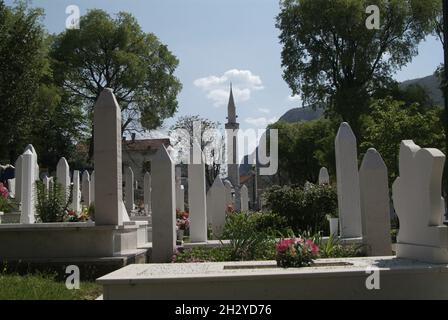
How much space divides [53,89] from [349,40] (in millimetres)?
22630

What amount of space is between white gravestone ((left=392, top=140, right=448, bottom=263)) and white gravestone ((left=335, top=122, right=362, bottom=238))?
492 centimetres

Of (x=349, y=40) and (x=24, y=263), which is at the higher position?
(x=349, y=40)

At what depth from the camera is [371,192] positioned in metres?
11.5

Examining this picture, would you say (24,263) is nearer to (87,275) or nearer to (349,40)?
(87,275)

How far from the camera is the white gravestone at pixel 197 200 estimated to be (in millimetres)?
13250

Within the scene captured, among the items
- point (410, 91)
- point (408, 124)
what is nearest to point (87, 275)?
point (408, 124)

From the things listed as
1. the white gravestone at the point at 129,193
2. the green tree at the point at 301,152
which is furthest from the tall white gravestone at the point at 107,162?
the green tree at the point at 301,152

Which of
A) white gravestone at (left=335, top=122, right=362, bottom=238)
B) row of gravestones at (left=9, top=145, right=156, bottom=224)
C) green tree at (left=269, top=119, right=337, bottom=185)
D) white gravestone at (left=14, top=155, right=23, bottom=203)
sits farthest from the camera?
green tree at (left=269, top=119, right=337, bottom=185)

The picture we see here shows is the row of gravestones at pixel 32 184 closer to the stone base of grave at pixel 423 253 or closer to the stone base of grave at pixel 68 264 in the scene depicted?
the stone base of grave at pixel 68 264

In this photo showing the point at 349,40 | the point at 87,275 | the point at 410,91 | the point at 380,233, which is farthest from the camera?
the point at 410,91

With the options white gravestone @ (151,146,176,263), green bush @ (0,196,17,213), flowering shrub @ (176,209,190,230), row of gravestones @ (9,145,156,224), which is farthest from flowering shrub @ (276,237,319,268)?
green bush @ (0,196,17,213)

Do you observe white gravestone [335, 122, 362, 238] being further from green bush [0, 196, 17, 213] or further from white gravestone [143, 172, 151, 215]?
white gravestone [143, 172, 151, 215]

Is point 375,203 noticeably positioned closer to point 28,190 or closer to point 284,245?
point 284,245

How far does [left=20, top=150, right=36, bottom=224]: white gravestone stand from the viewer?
1588 cm
